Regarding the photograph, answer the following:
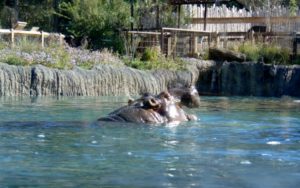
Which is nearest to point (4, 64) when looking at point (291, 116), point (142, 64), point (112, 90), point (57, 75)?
point (57, 75)

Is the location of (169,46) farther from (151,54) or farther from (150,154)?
(150,154)

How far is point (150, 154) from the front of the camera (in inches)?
395

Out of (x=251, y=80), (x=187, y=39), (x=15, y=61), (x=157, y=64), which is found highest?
(x=187, y=39)

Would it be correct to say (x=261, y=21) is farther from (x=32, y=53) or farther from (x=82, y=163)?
(x=82, y=163)

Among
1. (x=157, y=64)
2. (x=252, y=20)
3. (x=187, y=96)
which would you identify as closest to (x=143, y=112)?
(x=187, y=96)

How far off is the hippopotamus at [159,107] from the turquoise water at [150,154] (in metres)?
0.28

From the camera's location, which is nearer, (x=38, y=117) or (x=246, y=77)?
(x=38, y=117)

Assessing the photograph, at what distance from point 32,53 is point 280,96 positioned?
364 inches

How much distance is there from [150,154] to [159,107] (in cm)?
309

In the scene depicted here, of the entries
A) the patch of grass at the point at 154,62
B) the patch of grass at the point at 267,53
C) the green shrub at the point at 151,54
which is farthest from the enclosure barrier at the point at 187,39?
the patch of grass at the point at 154,62

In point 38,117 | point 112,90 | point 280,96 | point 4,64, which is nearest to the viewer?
point 38,117

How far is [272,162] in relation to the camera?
951 cm

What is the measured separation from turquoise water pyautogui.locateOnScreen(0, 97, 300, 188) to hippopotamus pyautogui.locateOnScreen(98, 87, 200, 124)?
283 mm

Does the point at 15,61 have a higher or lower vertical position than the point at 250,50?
lower
